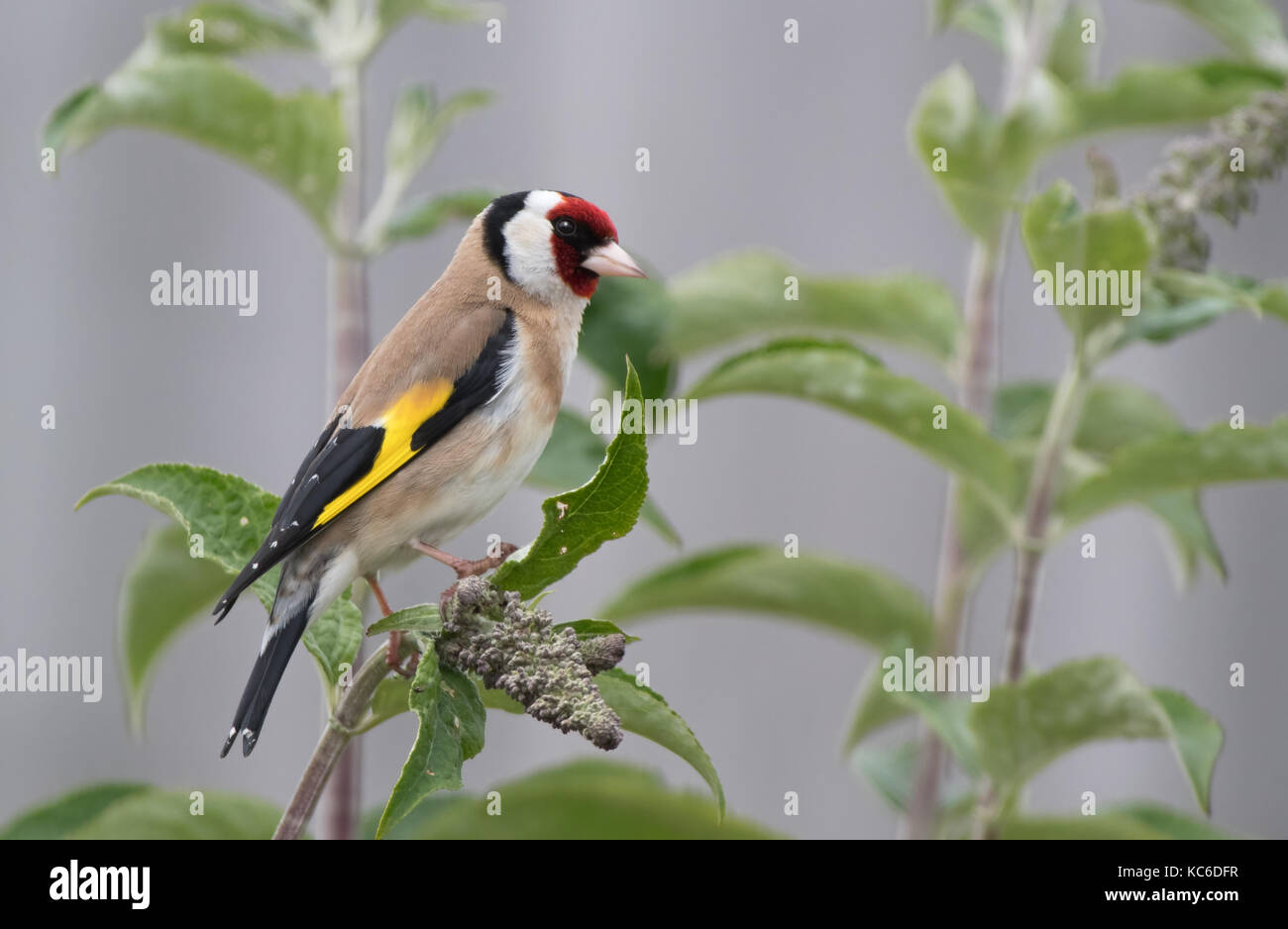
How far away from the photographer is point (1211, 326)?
224cm

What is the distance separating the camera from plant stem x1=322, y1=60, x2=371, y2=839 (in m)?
0.86

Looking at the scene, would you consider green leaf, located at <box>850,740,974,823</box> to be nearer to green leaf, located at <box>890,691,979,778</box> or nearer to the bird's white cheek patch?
green leaf, located at <box>890,691,979,778</box>

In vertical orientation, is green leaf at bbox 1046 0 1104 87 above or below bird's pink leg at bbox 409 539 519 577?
above

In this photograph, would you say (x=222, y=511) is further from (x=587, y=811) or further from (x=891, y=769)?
(x=891, y=769)

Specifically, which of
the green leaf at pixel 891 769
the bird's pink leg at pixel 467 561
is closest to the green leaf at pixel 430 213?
the bird's pink leg at pixel 467 561

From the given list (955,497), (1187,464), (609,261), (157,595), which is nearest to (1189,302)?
(1187,464)

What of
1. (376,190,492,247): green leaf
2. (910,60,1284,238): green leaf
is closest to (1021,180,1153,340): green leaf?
(910,60,1284,238): green leaf

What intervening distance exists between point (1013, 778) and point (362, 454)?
55cm

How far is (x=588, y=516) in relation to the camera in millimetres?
553

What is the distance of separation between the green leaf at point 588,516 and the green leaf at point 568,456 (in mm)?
358

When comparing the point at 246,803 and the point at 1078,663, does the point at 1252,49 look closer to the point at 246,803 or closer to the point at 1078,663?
the point at 1078,663

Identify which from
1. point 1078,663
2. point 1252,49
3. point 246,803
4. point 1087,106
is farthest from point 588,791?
point 1252,49

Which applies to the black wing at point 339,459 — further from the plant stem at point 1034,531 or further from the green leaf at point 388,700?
the plant stem at point 1034,531

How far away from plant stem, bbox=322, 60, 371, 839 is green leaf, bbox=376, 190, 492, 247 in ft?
0.09
